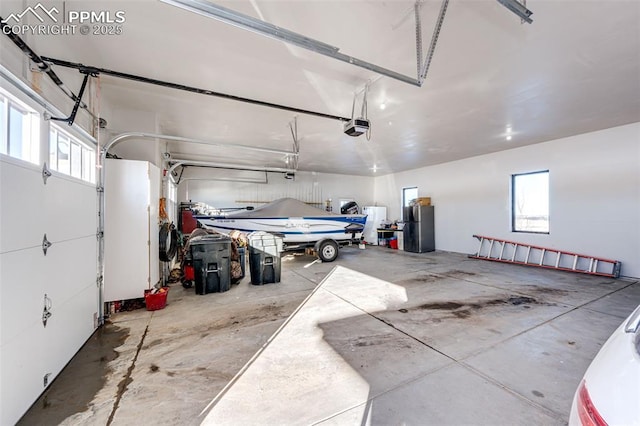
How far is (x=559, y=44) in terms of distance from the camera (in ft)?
8.70

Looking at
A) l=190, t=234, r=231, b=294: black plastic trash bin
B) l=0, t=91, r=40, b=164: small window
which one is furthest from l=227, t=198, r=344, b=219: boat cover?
l=0, t=91, r=40, b=164: small window

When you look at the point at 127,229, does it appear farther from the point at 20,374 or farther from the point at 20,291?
the point at 20,374

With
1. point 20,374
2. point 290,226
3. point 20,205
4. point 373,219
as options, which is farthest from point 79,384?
point 373,219

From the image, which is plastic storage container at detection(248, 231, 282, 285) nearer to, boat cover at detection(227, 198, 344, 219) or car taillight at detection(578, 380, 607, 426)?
boat cover at detection(227, 198, 344, 219)

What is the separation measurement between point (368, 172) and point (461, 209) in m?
4.00

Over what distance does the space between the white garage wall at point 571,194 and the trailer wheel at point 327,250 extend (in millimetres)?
4481

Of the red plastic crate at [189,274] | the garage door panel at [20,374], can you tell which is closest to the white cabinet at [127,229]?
→ the red plastic crate at [189,274]

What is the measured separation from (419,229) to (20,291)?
9.03 m

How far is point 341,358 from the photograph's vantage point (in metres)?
2.38

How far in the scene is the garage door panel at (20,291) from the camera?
1.57 meters

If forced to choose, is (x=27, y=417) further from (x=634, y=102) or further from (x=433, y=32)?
(x=634, y=102)

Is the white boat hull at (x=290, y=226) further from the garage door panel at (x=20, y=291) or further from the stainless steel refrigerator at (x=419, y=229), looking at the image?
the garage door panel at (x=20, y=291)

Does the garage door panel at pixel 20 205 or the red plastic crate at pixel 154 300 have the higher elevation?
the garage door panel at pixel 20 205

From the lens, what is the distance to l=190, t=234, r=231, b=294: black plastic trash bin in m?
4.27
